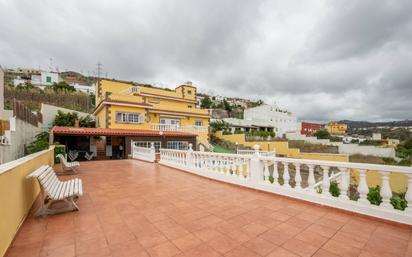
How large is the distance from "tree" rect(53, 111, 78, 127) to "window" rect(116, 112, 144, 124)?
5784 mm

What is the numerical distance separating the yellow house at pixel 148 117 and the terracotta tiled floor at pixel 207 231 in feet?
44.2

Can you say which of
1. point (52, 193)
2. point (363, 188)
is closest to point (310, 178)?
point (363, 188)

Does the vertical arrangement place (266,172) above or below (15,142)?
below

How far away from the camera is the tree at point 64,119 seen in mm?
19016

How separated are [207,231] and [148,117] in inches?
735

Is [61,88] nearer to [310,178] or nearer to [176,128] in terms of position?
[176,128]

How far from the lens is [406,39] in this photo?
7.47m

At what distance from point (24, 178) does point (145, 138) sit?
13.8 meters

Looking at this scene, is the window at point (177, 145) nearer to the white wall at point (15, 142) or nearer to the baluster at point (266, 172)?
the white wall at point (15, 142)

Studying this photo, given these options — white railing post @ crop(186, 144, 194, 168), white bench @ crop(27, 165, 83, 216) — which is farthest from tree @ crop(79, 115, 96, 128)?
white bench @ crop(27, 165, 83, 216)

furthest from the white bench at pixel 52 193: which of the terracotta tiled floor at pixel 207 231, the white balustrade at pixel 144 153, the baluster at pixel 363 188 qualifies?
the white balustrade at pixel 144 153

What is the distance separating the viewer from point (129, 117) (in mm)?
18875

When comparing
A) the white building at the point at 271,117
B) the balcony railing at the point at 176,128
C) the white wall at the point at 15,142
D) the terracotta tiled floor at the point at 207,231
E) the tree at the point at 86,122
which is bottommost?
the terracotta tiled floor at the point at 207,231

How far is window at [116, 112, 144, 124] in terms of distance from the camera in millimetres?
18188
